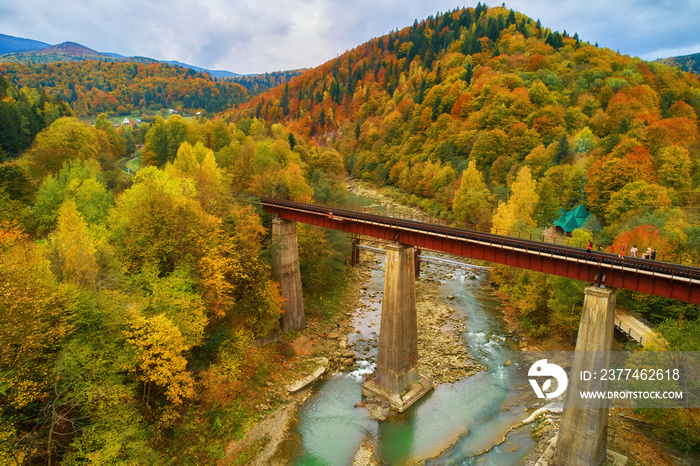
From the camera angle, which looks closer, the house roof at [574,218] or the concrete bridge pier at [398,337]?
the concrete bridge pier at [398,337]

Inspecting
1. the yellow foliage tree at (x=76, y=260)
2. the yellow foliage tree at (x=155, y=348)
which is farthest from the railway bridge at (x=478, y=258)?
the yellow foliage tree at (x=76, y=260)

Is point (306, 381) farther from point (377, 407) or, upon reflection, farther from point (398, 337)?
point (398, 337)

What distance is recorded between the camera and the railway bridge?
1936 centimetres

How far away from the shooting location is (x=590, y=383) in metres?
19.5

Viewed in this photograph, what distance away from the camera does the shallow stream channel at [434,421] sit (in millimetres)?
22812

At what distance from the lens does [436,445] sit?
2356cm

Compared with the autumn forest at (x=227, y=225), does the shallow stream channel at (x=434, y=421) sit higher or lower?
lower

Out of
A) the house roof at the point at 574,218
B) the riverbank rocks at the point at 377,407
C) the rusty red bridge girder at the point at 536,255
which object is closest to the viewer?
the rusty red bridge girder at the point at 536,255

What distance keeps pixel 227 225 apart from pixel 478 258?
18.9 metres

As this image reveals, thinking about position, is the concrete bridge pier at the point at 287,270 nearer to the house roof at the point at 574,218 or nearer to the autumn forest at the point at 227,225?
the autumn forest at the point at 227,225

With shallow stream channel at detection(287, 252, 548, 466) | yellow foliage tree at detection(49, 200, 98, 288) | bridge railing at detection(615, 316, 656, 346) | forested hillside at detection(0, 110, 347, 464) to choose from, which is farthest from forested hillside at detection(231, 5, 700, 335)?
yellow foliage tree at detection(49, 200, 98, 288)

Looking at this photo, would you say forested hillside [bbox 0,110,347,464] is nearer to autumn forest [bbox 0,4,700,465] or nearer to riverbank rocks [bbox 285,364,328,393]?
autumn forest [bbox 0,4,700,465]

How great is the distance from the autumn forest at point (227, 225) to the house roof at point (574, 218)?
5.33 ft

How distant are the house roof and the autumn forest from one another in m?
1.63
